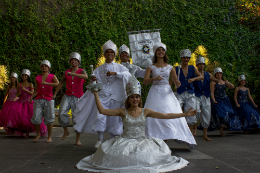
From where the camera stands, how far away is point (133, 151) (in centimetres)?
347

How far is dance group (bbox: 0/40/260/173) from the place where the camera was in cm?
357

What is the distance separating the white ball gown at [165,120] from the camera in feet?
15.0

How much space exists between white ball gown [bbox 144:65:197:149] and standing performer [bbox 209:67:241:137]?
249 cm

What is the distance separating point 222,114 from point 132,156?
431cm

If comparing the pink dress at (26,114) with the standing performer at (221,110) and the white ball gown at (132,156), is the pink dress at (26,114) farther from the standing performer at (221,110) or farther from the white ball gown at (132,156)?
the standing performer at (221,110)

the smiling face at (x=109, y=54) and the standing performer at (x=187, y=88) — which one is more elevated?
the smiling face at (x=109, y=54)

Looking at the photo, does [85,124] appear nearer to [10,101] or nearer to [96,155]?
[96,155]

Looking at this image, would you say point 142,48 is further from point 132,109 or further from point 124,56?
point 132,109

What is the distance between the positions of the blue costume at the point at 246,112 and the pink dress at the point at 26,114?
5.61m

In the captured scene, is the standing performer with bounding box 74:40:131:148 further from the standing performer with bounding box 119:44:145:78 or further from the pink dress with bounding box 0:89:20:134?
the pink dress with bounding box 0:89:20:134

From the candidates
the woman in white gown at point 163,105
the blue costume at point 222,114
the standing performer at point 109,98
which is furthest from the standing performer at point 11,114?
the blue costume at point 222,114

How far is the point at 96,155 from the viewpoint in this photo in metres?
3.69

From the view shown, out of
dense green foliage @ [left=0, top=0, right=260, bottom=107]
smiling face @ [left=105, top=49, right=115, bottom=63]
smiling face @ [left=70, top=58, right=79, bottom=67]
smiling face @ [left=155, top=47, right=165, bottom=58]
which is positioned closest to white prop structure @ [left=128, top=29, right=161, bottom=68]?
dense green foliage @ [left=0, top=0, right=260, bottom=107]

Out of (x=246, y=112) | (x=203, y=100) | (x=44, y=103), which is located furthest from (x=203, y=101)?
(x=44, y=103)
